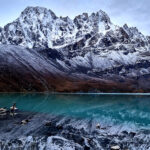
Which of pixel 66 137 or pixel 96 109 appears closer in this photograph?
pixel 66 137

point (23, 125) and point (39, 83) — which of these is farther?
point (39, 83)

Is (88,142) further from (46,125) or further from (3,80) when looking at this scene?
(3,80)

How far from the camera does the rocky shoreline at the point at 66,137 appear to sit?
3067 centimetres

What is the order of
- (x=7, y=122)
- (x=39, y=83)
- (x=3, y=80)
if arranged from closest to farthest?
(x=7, y=122), (x=3, y=80), (x=39, y=83)

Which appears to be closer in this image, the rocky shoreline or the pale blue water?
the rocky shoreline

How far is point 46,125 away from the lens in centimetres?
4369

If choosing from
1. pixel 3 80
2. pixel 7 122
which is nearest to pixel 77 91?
pixel 3 80

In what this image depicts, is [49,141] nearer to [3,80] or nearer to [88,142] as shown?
[88,142]

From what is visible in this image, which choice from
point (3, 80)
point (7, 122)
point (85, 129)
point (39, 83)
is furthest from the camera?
point (39, 83)

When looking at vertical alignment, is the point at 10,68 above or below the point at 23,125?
above

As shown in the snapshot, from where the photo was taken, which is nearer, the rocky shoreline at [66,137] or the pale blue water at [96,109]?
the rocky shoreline at [66,137]

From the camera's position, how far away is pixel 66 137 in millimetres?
35031

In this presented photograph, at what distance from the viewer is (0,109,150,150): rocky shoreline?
3067cm

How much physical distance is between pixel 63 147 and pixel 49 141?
3140 millimetres
